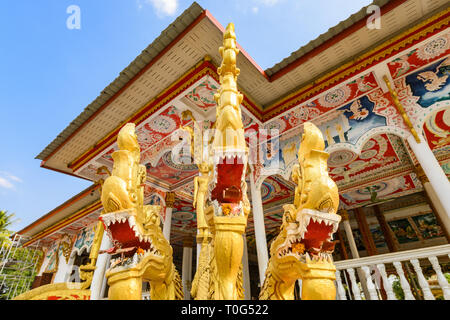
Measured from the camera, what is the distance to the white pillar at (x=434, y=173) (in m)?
3.22

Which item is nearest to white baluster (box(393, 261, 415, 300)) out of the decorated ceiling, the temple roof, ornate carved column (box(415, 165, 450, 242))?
the decorated ceiling

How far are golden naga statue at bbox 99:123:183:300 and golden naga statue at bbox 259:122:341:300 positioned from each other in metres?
0.47

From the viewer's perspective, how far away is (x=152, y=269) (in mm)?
861

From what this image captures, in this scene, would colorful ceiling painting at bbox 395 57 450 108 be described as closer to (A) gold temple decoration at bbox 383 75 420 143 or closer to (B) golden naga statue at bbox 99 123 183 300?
(A) gold temple decoration at bbox 383 75 420 143

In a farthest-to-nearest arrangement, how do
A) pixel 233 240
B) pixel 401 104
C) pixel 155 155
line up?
pixel 155 155, pixel 401 104, pixel 233 240

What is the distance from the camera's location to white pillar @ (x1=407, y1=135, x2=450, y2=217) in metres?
3.22

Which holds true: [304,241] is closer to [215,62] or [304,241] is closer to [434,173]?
[215,62]

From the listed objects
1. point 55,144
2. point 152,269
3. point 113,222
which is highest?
point 55,144

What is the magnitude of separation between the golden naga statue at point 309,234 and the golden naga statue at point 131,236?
1.55 ft

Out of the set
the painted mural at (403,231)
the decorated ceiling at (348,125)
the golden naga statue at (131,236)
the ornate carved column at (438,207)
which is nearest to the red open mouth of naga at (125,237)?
the golden naga statue at (131,236)

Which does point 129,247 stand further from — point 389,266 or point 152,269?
point 389,266

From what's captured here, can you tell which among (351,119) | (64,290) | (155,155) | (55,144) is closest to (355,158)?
(351,119)

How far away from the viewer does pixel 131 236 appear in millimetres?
829

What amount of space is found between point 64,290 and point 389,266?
1257 centimetres
